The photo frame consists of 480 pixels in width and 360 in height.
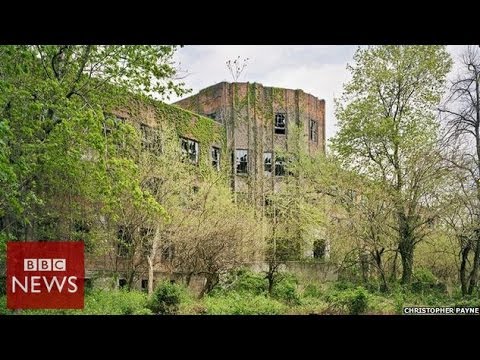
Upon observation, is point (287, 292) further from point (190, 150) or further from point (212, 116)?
point (212, 116)

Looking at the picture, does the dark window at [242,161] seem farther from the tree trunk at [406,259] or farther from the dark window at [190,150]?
the tree trunk at [406,259]

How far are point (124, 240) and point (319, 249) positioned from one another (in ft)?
12.2

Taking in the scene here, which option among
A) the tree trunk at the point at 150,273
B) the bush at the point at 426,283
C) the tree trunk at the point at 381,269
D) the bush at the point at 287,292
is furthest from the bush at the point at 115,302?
the bush at the point at 426,283

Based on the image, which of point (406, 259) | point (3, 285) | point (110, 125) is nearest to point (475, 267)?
point (406, 259)

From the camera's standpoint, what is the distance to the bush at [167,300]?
831 centimetres

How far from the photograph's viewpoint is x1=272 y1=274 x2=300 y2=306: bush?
355 inches

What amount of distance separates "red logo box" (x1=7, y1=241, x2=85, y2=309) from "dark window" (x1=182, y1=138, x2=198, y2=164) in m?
3.76

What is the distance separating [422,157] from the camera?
31.3 ft

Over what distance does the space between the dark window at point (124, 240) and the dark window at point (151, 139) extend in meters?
1.56

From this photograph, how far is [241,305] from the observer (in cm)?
895
